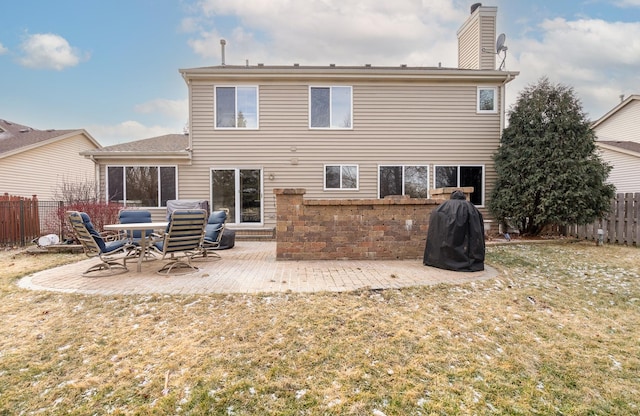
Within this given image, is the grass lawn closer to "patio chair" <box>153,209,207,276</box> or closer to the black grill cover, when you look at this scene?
the black grill cover

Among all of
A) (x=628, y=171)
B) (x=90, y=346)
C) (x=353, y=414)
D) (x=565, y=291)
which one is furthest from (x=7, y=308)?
(x=628, y=171)

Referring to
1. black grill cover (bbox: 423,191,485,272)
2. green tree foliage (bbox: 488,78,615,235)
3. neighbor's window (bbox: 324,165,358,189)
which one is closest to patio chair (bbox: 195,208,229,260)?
neighbor's window (bbox: 324,165,358,189)

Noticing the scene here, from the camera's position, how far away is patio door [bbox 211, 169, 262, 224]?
10961 mm

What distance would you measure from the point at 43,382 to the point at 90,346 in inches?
20.2

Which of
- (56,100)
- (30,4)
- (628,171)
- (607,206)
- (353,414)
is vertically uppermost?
(30,4)

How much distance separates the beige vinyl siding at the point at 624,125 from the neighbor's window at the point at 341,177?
1611cm

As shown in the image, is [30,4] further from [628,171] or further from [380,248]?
[628,171]

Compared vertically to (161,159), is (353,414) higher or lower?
lower

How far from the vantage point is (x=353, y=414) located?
2.09m

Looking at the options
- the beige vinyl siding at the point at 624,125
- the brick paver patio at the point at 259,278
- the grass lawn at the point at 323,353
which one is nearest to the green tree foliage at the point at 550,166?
the brick paver patio at the point at 259,278

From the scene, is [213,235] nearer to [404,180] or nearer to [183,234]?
[183,234]

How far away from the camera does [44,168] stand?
642 inches

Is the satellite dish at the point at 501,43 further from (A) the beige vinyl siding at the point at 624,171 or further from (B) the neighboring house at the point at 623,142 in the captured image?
(A) the beige vinyl siding at the point at 624,171

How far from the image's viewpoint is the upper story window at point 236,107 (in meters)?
11.0
